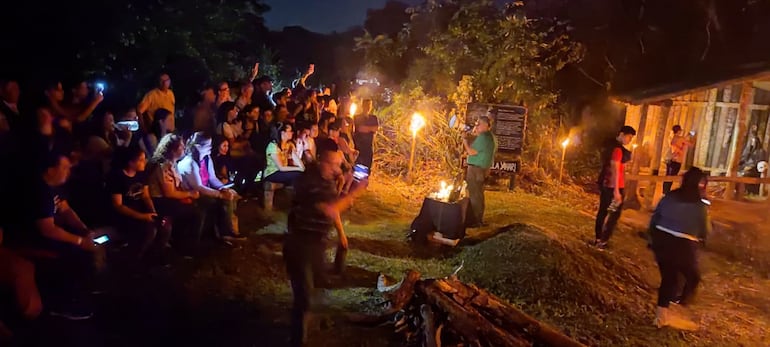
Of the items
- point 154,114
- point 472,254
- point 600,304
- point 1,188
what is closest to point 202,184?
point 154,114

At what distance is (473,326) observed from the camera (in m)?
5.54

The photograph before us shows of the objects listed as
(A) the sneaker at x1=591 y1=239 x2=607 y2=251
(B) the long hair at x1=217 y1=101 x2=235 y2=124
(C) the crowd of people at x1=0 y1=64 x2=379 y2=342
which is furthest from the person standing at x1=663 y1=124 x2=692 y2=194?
(B) the long hair at x1=217 y1=101 x2=235 y2=124

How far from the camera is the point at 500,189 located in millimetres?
14531

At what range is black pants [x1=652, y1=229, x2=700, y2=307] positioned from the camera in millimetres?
6656

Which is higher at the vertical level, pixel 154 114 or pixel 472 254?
pixel 154 114

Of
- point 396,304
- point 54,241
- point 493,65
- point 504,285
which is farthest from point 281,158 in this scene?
point 493,65

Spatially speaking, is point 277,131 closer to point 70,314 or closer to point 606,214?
point 70,314

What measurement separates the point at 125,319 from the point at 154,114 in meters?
3.77

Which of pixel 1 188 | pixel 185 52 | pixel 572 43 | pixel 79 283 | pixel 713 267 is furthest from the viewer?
pixel 572 43

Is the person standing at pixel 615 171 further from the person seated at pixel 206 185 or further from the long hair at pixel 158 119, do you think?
the long hair at pixel 158 119

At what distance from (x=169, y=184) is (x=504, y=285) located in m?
4.03

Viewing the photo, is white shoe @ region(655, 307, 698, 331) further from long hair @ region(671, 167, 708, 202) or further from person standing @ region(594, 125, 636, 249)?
person standing @ region(594, 125, 636, 249)

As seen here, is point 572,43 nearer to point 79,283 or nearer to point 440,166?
point 440,166

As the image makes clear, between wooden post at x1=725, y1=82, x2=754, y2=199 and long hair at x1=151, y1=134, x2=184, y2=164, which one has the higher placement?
wooden post at x1=725, y1=82, x2=754, y2=199
